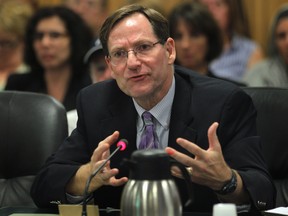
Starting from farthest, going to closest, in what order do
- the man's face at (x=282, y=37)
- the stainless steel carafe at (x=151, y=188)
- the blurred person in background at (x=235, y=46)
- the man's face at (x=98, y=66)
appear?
the blurred person in background at (x=235, y=46)
the man's face at (x=282, y=37)
the man's face at (x=98, y=66)
the stainless steel carafe at (x=151, y=188)

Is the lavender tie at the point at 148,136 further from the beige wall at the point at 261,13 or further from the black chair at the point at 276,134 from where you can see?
the beige wall at the point at 261,13

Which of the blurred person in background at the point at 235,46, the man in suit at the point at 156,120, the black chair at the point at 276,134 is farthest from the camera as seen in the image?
the blurred person in background at the point at 235,46

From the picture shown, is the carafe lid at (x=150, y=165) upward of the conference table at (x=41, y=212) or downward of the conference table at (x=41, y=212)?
upward

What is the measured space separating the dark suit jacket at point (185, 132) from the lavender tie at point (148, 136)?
46 millimetres

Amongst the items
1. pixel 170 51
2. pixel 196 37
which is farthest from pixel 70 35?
pixel 170 51

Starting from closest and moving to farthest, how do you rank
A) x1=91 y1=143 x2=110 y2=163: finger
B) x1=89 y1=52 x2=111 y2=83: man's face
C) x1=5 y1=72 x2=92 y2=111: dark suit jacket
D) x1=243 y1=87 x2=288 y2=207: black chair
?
x1=91 y1=143 x2=110 y2=163: finger < x1=243 y1=87 x2=288 y2=207: black chair < x1=89 y1=52 x2=111 y2=83: man's face < x1=5 y1=72 x2=92 y2=111: dark suit jacket

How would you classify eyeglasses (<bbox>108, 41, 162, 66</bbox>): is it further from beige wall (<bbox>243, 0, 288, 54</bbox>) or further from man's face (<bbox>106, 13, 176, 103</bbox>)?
beige wall (<bbox>243, 0, 288, 54</bbox>)

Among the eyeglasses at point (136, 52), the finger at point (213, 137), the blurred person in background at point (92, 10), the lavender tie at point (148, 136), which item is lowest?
the lavender tie at point (148, 136)

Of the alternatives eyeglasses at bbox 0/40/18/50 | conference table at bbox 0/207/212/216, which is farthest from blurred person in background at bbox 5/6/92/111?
conference table at bbox 0/207/212/216

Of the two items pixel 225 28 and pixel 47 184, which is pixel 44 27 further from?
pixel 47 184

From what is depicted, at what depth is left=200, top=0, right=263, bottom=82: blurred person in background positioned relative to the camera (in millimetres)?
5848

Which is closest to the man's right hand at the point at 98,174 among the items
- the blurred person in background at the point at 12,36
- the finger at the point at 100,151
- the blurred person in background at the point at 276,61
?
the finger at the point at 100,151

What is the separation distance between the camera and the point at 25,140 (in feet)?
10.3

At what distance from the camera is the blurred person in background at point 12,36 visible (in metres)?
5.69
